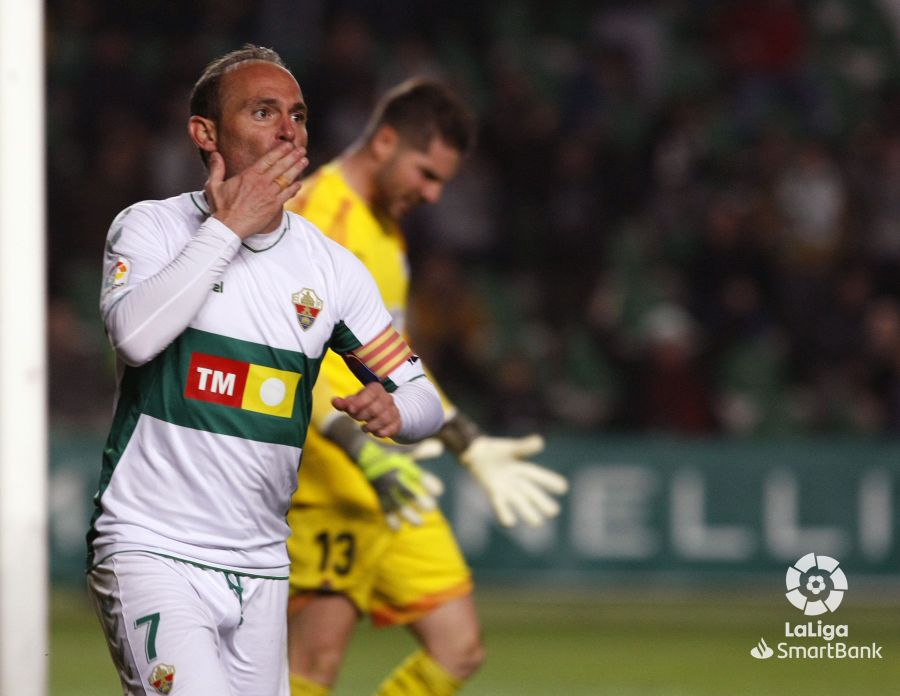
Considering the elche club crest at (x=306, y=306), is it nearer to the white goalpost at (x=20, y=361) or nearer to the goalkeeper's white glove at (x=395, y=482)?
the white goalpost at (x=20, y=361)

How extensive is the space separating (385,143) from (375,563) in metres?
1.44

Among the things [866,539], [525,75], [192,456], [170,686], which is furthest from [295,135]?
[525,75]

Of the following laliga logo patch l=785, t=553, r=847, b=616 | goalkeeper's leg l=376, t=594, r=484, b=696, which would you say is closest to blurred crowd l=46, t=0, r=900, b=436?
laliga logo patch l=785, t=553, r=847, b=616

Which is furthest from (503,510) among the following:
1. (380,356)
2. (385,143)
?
(380,356)

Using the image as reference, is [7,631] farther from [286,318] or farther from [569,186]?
[569,186]

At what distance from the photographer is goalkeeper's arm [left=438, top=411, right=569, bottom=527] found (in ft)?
18.1

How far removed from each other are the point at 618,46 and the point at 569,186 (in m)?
2.04

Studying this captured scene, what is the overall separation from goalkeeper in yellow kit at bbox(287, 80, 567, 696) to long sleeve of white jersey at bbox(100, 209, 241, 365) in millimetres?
1703

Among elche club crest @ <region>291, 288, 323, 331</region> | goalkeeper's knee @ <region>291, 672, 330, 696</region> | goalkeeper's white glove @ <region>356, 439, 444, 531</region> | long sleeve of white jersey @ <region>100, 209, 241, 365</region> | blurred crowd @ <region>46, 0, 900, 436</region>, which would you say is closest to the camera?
long sleeve of white jersey @ <region>100, 209, 241, 365</region>

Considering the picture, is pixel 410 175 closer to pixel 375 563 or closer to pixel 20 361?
pixel 375 563

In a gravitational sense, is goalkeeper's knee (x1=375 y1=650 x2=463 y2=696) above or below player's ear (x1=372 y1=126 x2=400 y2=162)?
below

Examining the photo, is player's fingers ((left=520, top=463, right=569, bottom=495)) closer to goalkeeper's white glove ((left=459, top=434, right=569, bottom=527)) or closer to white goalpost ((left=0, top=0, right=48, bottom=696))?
goalkeeper's white glove ((left=459, top=434, right=569, bottom=527))

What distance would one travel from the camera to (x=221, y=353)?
3730 millimetres

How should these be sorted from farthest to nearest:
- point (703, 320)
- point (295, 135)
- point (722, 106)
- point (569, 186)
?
point (722, 106) < point (569, 186) < point (703, 320) < point (295, 135)
